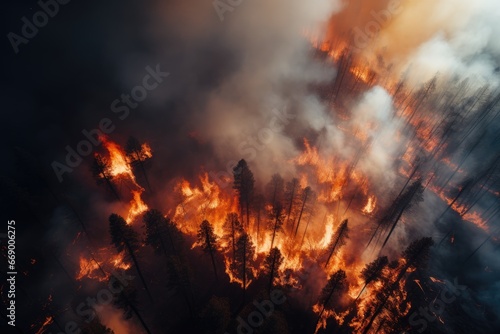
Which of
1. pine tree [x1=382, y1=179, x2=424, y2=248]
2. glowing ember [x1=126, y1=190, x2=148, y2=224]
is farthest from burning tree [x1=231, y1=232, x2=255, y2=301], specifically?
pine tree [x1=382, y1=179, x2=424, y2=248]

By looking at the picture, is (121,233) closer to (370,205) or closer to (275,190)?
(275,190)

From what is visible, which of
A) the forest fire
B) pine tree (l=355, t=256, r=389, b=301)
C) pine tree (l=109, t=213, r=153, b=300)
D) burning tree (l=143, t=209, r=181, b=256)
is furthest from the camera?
the forest fire

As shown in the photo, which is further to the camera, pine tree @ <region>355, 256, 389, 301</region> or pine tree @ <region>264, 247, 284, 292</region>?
pine tree @ <region>264, 247, 284, 292</region>

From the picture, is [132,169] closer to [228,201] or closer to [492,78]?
[228,201]

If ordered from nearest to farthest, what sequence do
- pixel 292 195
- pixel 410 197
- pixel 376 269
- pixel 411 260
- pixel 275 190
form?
pixel 376 269 < pixel 411 260 < pixel 410 197 < pixel 292 195 < pixel 275 190

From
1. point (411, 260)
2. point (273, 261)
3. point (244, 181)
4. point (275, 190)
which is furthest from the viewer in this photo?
point (275, 190)

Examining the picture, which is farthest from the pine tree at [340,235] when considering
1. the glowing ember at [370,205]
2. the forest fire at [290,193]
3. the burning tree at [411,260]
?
the glowing ember at [370,205]

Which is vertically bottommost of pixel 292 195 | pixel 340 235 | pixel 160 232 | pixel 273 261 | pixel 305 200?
pixel 160 232

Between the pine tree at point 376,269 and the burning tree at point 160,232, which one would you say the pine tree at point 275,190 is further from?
the pine tree at point 376,269

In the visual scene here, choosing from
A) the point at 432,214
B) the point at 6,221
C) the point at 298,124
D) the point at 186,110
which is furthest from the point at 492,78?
the point at 6,221

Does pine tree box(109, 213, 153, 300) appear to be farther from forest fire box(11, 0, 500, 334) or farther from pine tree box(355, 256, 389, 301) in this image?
pine tree box(355, 256, 389, 301)

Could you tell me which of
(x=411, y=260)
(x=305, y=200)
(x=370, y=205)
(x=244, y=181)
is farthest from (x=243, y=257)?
(x=370, y=205)
